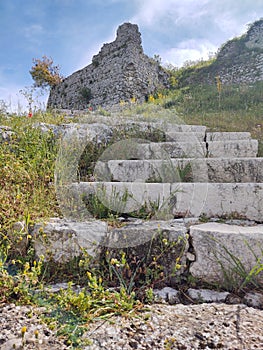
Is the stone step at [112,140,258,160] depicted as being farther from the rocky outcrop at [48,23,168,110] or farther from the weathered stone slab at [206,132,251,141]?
the rocky outcrop at [48,23,168,110]

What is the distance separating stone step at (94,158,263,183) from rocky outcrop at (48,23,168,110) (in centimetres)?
865

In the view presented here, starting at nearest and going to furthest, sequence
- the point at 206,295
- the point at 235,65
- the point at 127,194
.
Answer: the point at 206,295 → the point at 127,194 → the point at 235,65

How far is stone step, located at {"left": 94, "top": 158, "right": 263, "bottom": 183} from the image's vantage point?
2.51 metres

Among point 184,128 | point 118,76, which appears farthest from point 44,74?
point 184,128

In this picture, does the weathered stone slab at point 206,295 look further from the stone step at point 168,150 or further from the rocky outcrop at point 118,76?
the rocky outcrop at point 118,76

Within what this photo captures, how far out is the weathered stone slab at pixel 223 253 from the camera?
1.43 meters

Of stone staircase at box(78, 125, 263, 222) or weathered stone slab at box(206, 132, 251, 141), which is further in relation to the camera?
weathered stone slab at box(206, 132, 251, 141)

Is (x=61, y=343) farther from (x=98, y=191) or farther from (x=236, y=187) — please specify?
(x=236, y=187)

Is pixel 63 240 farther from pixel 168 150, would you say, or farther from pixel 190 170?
pixel 168 150

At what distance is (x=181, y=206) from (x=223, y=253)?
594 mm

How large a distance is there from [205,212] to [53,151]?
145 cm

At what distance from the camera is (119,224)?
5.49ft

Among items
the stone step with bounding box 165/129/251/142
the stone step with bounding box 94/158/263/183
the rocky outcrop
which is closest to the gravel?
the stone step with bounding box 94/158/263/183

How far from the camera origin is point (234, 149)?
3.14 metres
